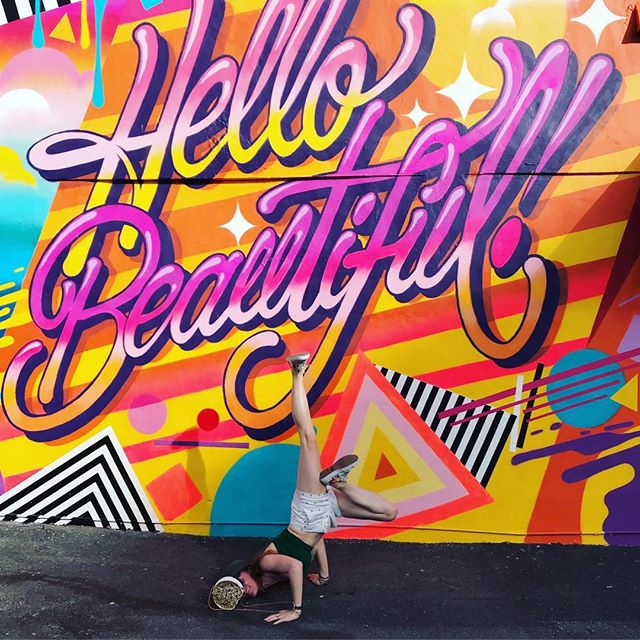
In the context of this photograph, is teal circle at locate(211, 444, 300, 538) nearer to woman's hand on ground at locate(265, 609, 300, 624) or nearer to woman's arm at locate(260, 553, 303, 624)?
woman's arm at locate(260, 553, 303, 624)

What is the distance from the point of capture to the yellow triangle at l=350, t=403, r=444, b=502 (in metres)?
6.54

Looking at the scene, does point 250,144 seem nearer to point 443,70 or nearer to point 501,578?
point 443,70

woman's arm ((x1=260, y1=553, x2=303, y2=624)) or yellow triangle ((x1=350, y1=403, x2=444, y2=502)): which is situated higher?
yellow triangle ((x1=350, y1=403, x2=444, y2=502))

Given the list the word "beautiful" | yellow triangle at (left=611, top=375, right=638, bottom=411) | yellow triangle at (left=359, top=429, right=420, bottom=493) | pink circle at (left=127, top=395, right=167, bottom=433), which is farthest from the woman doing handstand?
yellow triangle at (left=611, top=375, right=638, bottom=411)

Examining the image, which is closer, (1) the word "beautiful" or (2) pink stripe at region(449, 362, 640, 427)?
(1) the word "beautiful"

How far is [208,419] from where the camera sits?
6527 mm

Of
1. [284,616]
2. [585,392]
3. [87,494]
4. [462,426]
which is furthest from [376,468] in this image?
[87,494]

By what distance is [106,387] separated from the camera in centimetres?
651

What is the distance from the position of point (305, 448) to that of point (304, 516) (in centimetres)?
47

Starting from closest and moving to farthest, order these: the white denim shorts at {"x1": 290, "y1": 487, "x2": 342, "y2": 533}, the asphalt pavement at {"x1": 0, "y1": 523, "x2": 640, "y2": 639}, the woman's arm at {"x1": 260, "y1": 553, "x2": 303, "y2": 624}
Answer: the asphalt pavement at {"x1": 0, "y1": 523, "x2": 640, "y2": 639}
the woman's arm at {"x1": 260, "y1": 553, "x2": 303, "y2": 624}
the white denim shorts at {"x1": 290, "y1": 487, "x2": 342, "y2": 533}

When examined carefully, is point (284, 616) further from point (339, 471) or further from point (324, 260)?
point (324, 260)

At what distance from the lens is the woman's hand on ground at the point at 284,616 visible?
5.15 metres

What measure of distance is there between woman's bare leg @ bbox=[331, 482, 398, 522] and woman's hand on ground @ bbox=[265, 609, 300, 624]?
0.91 m

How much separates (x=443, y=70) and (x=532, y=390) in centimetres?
267
